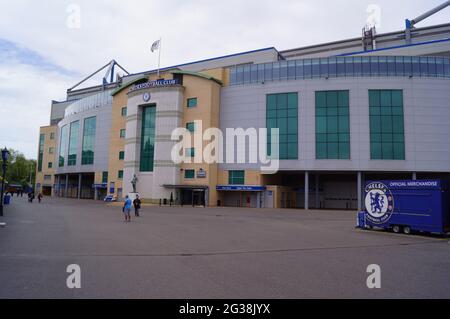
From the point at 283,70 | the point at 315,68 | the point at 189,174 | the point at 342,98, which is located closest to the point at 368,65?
the point at 342,98

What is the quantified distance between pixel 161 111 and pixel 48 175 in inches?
1909

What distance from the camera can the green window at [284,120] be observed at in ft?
152

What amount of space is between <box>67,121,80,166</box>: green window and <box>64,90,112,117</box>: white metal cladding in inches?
125

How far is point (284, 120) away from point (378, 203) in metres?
28.7

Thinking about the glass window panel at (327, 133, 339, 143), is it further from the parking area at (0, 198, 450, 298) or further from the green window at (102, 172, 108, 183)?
the green window at (102, 172, 108, 183)

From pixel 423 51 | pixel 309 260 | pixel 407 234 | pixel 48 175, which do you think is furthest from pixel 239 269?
pixel 48 175

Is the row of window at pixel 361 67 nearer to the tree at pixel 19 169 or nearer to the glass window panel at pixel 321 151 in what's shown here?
the glass window panel at pixel 321 151

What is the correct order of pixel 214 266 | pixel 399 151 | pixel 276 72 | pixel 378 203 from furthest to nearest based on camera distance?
1. pixel 276 72
2. pixel 399 151
3. pixel 378 203
4. pixel 214 266

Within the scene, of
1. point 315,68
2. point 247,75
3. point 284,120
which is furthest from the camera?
point 247,75

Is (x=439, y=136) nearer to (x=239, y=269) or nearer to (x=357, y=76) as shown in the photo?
(x=357, y=76)

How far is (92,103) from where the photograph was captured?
229 feet

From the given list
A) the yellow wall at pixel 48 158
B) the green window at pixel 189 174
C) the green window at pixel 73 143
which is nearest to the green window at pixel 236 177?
the green window at pixel 189 174

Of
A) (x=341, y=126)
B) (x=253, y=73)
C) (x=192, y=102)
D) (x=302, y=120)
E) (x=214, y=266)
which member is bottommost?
(x=214, y=266)

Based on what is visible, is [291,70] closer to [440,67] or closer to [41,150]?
[440,67]
